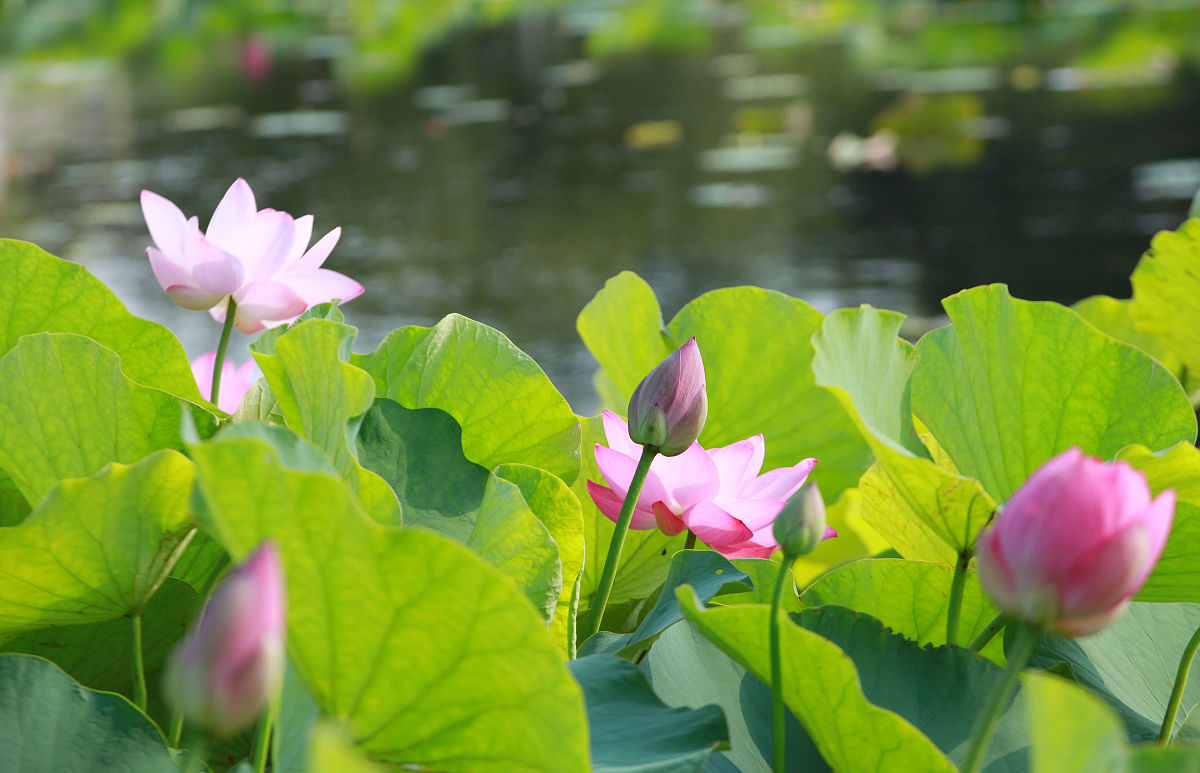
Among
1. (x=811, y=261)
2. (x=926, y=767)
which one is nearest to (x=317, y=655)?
(x=926, y=767)

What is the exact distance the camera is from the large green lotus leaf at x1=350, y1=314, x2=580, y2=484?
0.45 metres

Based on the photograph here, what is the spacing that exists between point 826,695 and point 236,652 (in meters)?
0.15

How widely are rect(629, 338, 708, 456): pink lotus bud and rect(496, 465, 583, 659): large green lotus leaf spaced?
0.03 metres

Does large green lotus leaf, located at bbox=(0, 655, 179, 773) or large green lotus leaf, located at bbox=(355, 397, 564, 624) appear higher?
large green lotus leaf, located at bbox=(355, 397, 564, 624)

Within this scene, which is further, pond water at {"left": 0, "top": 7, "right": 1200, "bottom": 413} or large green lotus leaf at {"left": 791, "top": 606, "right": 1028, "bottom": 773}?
pond water at {"left": 0, "top": 7, "right": 1200, "bottom": 413}

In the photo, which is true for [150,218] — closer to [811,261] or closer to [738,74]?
[811,261]

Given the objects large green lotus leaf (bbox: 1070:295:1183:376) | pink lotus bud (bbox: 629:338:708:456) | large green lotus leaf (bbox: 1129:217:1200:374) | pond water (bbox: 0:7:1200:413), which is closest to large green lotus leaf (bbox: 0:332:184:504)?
pink lotus bud (bbox: 629:338:708:456)

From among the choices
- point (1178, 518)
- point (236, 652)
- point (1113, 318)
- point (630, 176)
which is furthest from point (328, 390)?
point (630, 176)

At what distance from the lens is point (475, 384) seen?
45cm

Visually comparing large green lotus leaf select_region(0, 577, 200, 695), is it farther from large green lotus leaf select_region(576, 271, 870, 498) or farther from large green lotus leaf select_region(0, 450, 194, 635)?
large green lotus leaf select_region(576, 271, 870, 498)

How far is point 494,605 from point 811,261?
124 inches

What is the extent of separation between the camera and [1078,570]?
0.27 m

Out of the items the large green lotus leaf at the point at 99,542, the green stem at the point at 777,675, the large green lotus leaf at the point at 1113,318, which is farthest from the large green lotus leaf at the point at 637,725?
the large green lotus leaf at the point at 1113,318

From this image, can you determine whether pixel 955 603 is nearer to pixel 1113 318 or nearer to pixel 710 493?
pixel 710 493
